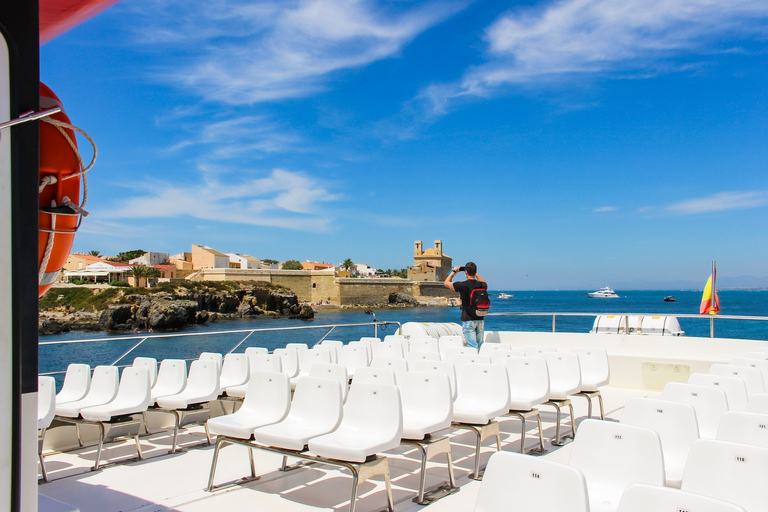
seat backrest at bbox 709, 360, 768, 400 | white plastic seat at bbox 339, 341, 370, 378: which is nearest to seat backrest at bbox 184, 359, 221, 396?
white plastic seat at bbox 339, 341, 370, 378

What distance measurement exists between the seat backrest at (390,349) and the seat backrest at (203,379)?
2.20 m

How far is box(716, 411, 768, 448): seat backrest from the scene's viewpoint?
2.87 metres

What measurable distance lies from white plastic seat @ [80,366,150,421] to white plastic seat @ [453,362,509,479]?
2.68m

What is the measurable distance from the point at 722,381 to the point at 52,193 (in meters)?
4.60

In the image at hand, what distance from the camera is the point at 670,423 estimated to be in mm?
3248

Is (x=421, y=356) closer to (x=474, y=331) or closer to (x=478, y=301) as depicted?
(x=478, y=301)

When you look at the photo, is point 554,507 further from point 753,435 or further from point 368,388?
point 368,388

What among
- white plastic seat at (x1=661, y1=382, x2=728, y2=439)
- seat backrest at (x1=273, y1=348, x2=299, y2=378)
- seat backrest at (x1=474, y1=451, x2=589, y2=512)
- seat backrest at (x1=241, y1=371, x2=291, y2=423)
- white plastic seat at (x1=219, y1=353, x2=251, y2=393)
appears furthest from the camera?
seat backrest at (x1=273, y1=348, x2=299, y2=378)

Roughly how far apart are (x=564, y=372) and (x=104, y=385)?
4472 millimetres

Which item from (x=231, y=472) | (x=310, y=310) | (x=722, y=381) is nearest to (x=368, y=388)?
(x=231, y=472)

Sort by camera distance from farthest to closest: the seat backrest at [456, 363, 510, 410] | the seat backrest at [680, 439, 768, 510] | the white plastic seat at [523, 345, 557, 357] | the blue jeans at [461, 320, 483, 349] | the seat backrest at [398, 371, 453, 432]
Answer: the blue jeans at [461, 320, 483, 349], the white plastic seat at [523, 345, 557, 357], the seat backrest at [456, 363, 510, 410], the seat backrest at [398, 371, 453, 432], the seat backrest at [680, 439, 768, 510]

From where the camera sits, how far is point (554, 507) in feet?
6.91

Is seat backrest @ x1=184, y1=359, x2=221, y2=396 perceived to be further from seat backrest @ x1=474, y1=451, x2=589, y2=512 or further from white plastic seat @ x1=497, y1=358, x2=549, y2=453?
seat backrest @ x1=474, y1=451, x2=589, y2=512

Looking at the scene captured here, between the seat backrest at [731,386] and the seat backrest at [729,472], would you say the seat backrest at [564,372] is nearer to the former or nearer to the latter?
the seat backrest at [731,386]
